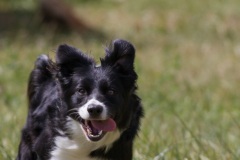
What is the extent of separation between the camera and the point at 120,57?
457 centimetres

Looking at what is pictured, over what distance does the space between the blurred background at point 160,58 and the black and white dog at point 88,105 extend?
22.0 inches

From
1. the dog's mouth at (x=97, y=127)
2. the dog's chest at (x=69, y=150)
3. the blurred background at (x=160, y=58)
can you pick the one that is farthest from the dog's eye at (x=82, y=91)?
the blurred background at (x=160, y=58)

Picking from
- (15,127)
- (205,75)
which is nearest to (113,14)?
(205,75)

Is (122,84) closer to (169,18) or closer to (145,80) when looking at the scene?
(145,80)

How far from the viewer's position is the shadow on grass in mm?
13223

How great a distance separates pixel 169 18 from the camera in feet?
47.0

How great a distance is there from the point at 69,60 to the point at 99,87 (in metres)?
0.32

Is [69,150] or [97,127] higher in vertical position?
[97,127]

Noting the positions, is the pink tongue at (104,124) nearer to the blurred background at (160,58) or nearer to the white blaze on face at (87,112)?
the white blaze on face at (87,112)

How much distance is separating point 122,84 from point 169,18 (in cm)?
993

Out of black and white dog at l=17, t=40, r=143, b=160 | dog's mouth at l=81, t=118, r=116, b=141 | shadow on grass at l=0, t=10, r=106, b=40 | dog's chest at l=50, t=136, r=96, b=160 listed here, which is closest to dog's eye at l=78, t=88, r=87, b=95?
black and white dog at l=17, t=40, r=143, b=160

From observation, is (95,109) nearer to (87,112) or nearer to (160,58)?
(87,112)

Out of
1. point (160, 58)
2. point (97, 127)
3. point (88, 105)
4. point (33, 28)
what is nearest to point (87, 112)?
point (88, 105)

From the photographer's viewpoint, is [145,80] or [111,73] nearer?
[111,73]
